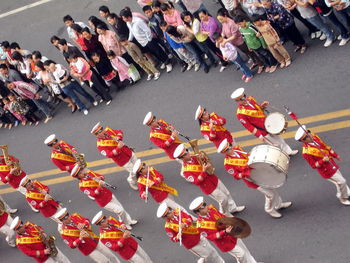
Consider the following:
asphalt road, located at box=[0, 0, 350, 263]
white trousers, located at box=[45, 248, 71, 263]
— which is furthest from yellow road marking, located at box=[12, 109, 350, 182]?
white trousers, located at box=[45, 248, 71, 263]

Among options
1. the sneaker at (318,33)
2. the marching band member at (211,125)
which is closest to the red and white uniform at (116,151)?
the marching band member at (211,125)

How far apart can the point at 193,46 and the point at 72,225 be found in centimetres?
577

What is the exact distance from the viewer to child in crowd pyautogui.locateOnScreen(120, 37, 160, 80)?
14859 millimetres

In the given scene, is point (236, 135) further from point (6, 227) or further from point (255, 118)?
point (6, 227)

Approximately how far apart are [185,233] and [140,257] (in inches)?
50.4

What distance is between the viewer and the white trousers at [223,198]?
10.6m

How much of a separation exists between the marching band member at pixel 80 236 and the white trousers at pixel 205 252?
1.94 metres

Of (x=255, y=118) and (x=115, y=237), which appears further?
(x=255, y=118)

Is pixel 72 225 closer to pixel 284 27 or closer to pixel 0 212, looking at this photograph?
pixel 0 212

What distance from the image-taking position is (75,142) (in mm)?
15094

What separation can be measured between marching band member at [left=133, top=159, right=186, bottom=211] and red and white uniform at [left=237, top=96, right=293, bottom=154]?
1927 mm

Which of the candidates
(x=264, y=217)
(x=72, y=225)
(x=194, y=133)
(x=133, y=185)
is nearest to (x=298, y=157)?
(x=264, y=217)

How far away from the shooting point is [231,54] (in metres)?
13.2

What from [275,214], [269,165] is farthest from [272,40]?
[269,165]
